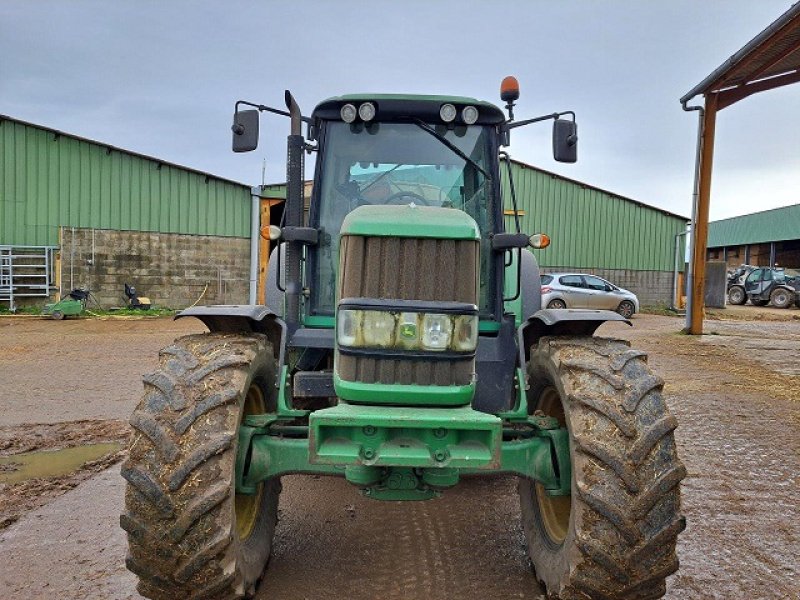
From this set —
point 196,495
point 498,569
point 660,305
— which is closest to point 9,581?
point 196,495

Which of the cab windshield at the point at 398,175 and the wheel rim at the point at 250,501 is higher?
the cab windshield at the point at 398,175

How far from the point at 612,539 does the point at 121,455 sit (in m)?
4.31

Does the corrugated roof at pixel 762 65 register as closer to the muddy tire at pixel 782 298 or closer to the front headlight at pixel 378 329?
the front headlight at pixel 378 329

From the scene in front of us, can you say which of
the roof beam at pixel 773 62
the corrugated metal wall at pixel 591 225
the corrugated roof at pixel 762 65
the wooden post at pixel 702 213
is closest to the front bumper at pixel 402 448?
the corrugated roof at pixel 762 65

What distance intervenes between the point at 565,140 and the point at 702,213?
12.6 m

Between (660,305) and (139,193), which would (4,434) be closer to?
(139,193)

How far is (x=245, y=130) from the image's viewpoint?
4.16 metres

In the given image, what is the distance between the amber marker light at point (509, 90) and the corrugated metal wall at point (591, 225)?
21.5m

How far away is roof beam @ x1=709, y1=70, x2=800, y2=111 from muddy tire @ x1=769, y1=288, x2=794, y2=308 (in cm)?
1860

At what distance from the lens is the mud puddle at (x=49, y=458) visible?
4.65m

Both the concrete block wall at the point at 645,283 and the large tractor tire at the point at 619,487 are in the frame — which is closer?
the large tractor tire at the point at 619,487

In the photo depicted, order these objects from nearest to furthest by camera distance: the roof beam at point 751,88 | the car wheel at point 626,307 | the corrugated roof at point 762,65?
the corrugated roof at point 762,65 → the roof beam at point 751,88 → the car wheel at point 626,307

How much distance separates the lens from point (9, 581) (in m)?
3.43

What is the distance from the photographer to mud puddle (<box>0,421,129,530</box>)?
465 cm
